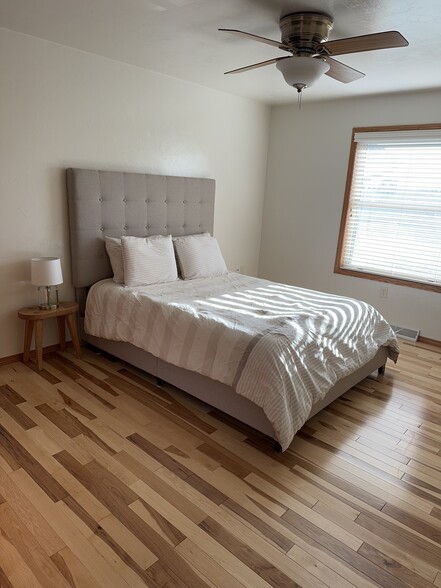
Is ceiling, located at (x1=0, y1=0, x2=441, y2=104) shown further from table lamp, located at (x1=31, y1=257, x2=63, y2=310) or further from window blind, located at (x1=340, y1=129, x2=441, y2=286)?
table lamp, located at (x1=31, y1=257, x2=63, y2=310)

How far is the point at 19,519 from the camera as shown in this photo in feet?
5.48

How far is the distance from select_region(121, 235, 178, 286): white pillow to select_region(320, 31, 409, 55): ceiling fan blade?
1931 mm

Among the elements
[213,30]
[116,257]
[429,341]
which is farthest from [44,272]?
[429,341]

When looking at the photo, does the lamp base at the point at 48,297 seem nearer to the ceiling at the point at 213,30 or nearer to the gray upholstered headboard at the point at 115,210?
the gray upholstered headboard at the point at 115,210

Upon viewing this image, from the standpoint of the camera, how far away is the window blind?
380 cm

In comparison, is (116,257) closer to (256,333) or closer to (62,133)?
(62,133)

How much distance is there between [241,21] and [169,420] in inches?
96.1

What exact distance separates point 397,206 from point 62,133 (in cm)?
322

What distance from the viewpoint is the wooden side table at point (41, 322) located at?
2.88 meters

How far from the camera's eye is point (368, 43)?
1897 millimetres

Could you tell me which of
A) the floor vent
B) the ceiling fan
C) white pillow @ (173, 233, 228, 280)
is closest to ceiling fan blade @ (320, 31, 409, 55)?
the ceiling fan

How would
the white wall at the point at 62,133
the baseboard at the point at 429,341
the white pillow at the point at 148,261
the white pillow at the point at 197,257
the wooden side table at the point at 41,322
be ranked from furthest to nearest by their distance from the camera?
1. the baseboard at the point at 429,341
2. the white pillow at the point at 197,257
3. the white pillow at the point at 148,261
4. the wooden side table at the point at 41,322
5. the white wall at the point at 62,133

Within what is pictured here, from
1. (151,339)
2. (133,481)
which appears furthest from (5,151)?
(133,481)

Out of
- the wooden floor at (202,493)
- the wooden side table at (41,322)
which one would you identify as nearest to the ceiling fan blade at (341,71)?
the wooden floor at (202,493)
